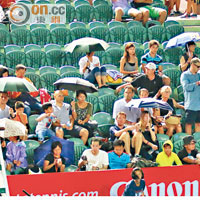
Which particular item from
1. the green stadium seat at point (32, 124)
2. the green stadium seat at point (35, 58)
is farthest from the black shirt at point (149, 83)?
the green stadium seat at point (32, 124)

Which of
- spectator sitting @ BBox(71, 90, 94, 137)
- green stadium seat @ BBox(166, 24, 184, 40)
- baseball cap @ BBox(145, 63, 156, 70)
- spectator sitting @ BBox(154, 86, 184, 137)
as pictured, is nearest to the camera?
spectator sitting @ BBox(71, 90, 94, 137)

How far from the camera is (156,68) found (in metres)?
15.7

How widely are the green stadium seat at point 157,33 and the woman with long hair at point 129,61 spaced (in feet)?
2.96

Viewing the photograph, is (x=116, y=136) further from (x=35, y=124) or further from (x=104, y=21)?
(x=104, y=21)

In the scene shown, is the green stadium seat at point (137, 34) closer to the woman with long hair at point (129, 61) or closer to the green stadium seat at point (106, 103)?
the woman with long hair at point (129, 61)

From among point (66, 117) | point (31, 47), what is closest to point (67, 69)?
point (31, 47)

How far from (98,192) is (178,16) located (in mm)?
5249

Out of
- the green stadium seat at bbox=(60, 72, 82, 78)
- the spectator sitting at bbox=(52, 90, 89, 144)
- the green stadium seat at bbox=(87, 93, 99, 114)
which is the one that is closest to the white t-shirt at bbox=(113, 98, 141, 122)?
the green stadium seat at bbox=(87, 93, 99, 114)

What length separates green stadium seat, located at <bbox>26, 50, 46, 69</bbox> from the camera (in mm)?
15680

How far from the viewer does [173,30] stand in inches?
655

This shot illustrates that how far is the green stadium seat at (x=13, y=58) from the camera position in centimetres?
1552

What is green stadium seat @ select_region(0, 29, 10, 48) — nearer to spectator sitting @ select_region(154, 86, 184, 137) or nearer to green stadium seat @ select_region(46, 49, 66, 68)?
green stadium seat @ select_region(46, 49, 66, 68)

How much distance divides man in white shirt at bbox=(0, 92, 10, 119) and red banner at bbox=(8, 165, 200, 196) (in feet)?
4.26

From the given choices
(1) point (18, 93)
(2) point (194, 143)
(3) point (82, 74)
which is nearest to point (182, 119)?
(2) point (194, 143)
